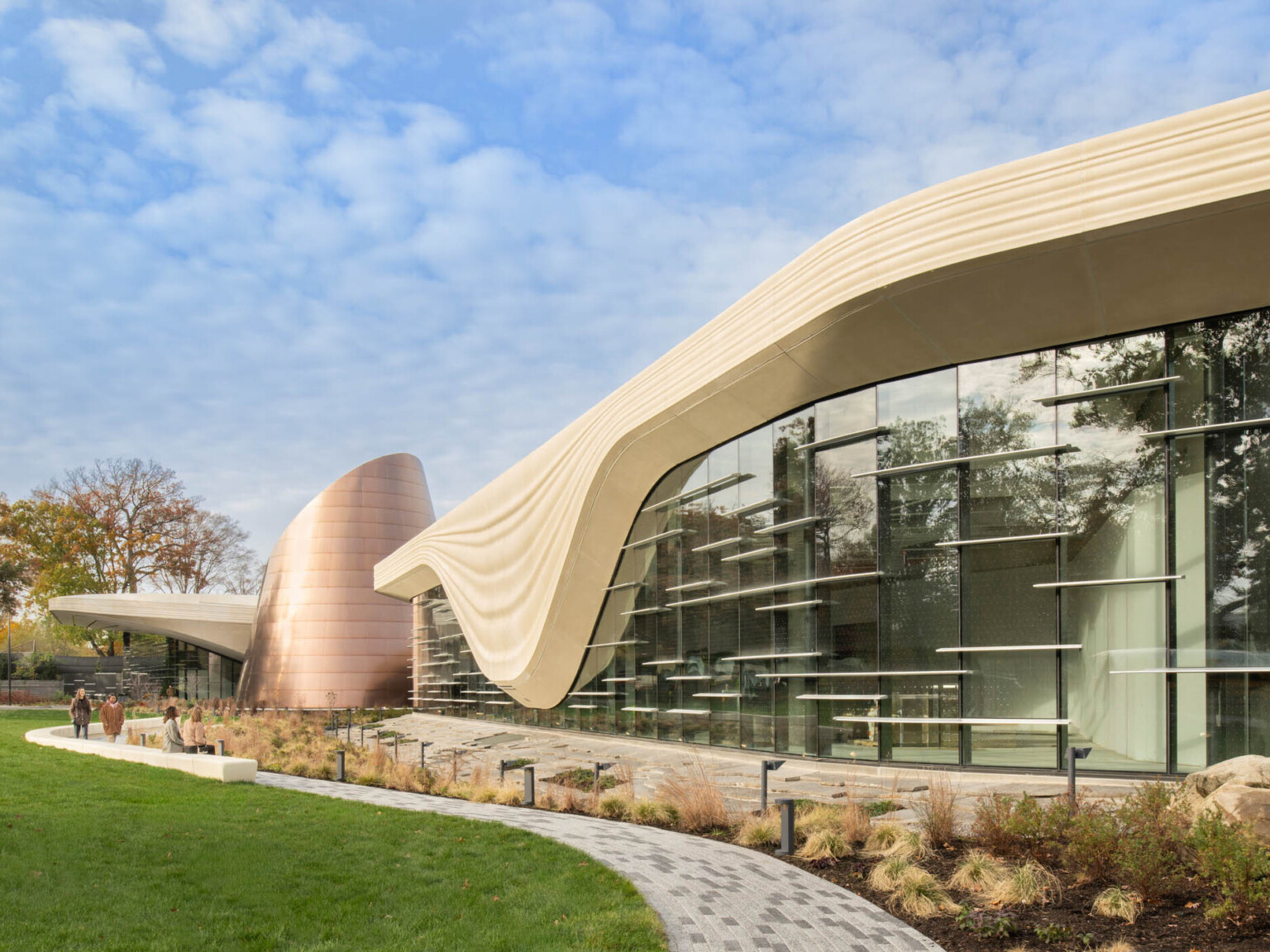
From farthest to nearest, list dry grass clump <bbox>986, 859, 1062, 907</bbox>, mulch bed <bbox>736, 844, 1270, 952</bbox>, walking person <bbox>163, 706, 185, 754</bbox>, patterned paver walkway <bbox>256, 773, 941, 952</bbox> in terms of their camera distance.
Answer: walking person <bbox>163, 706, 185, 754</bbox> < dry grass clump <bbox>986, 859, 1062, 907</bbox> < patterned paver walkway <bbox>256, 773, 941, 952</bbox> < mulch bed <bbox>736, 844, 1270, 952</bbox>

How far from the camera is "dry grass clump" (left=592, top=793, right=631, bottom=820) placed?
12.7 m

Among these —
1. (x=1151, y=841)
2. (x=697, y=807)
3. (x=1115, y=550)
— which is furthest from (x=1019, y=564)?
(x=1151, y=841)

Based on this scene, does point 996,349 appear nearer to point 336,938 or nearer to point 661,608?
point 661,608

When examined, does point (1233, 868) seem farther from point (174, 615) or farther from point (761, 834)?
point (174, 615)

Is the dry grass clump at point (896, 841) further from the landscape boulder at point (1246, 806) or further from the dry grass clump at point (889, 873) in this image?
the landscape boulder at point (1246, 806)

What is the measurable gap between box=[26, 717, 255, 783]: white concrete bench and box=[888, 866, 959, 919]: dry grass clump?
12046 millimetres

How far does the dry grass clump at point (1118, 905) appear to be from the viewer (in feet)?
22.4

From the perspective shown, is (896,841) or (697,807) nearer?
(896,841)

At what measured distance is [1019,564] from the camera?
45.4 ft

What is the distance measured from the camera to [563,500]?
24.4m

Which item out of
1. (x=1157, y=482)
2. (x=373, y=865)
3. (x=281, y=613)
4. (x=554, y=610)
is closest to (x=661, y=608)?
→ (x=554, y=610)

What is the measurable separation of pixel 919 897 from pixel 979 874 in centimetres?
63

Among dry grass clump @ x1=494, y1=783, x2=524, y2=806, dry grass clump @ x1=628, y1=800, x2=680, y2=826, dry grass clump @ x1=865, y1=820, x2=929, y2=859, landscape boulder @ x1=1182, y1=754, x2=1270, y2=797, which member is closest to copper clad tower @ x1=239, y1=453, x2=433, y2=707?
dry grass clump @ x1=494, y1=783, x2=524, y2=806

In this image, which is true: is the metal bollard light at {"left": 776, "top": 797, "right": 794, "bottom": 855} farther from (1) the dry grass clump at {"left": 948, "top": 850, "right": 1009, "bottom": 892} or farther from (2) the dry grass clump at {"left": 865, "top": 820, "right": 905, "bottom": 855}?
(1) the dry grass clump at {"left": 948, "top": 850, "right": 1009, "bottom": 892}
